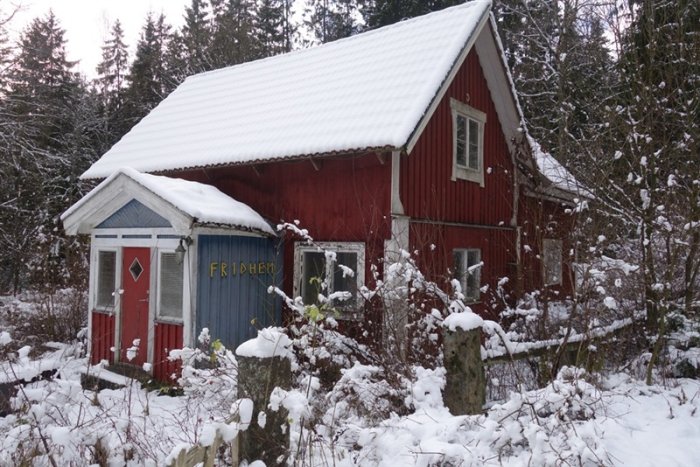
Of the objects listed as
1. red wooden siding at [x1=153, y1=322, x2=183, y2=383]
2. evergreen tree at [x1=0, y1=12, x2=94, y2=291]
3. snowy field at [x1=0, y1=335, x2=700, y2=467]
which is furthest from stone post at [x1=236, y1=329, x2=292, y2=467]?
evergreen tree at [x1=0, y1=12, x2=94, y2=291]

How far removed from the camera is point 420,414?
11.4 feet

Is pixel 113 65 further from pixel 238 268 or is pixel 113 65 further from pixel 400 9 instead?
pixel 238 268

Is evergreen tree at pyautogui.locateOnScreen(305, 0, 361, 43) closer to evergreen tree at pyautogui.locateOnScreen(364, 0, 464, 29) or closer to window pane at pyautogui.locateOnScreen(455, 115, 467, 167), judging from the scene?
evergreen tree at pyautogui.locateOnScreen(364, 0, 464, 29)

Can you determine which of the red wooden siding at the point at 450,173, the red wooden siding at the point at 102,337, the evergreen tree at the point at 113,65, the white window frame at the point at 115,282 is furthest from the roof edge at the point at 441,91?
the evergreen tree at the point at 113,65

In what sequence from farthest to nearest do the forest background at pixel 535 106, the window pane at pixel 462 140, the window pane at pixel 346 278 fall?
the window pane at pixel 462 140 < the window pane at pixel 346 278 < the forest background at pixel 535 106

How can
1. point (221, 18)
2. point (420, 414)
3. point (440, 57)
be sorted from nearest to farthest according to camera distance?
1. point (420, 414)
2. point (440, 57)
3. point (221, 18)

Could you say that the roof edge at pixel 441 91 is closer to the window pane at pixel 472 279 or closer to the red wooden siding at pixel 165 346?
the window pane at pixel 472 279

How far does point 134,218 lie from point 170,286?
1369mm

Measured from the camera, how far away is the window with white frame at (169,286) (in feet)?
27.6

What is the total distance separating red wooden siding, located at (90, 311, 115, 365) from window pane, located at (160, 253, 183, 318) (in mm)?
1453

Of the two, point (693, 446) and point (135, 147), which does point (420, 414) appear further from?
point (135, 147)

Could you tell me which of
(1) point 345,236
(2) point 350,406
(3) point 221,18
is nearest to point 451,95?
(1) point 345,236

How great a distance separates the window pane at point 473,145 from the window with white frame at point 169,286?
599 cm

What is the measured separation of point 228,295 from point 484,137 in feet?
20.1
